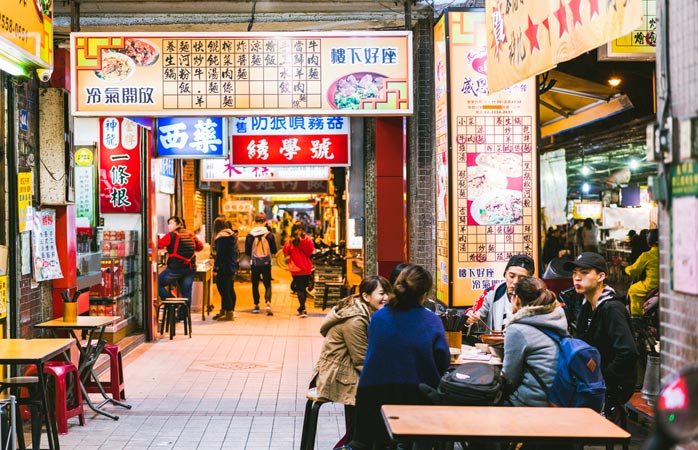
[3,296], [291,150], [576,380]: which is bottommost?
[576,380]

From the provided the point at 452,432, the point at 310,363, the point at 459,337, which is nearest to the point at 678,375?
the point at 452,432

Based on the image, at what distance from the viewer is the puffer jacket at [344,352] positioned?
6.14 metres

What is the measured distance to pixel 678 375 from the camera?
7.16 ft

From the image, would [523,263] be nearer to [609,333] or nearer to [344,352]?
[609,333]

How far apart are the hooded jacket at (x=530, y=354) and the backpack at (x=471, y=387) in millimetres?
222

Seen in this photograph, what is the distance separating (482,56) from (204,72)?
2735mm

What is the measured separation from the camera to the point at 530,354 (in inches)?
207

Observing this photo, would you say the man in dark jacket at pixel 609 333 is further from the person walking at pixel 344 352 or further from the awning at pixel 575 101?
the awning at pixel 575 101

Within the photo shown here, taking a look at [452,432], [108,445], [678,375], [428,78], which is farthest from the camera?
[428,78]

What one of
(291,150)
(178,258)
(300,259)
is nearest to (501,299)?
(291,150)

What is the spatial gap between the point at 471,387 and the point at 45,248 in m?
5.64

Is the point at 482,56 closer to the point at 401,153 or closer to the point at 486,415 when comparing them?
the point at 401,153

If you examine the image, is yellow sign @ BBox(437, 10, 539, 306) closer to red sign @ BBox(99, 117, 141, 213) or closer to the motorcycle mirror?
the motorcycle mirror

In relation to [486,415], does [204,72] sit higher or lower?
higher
